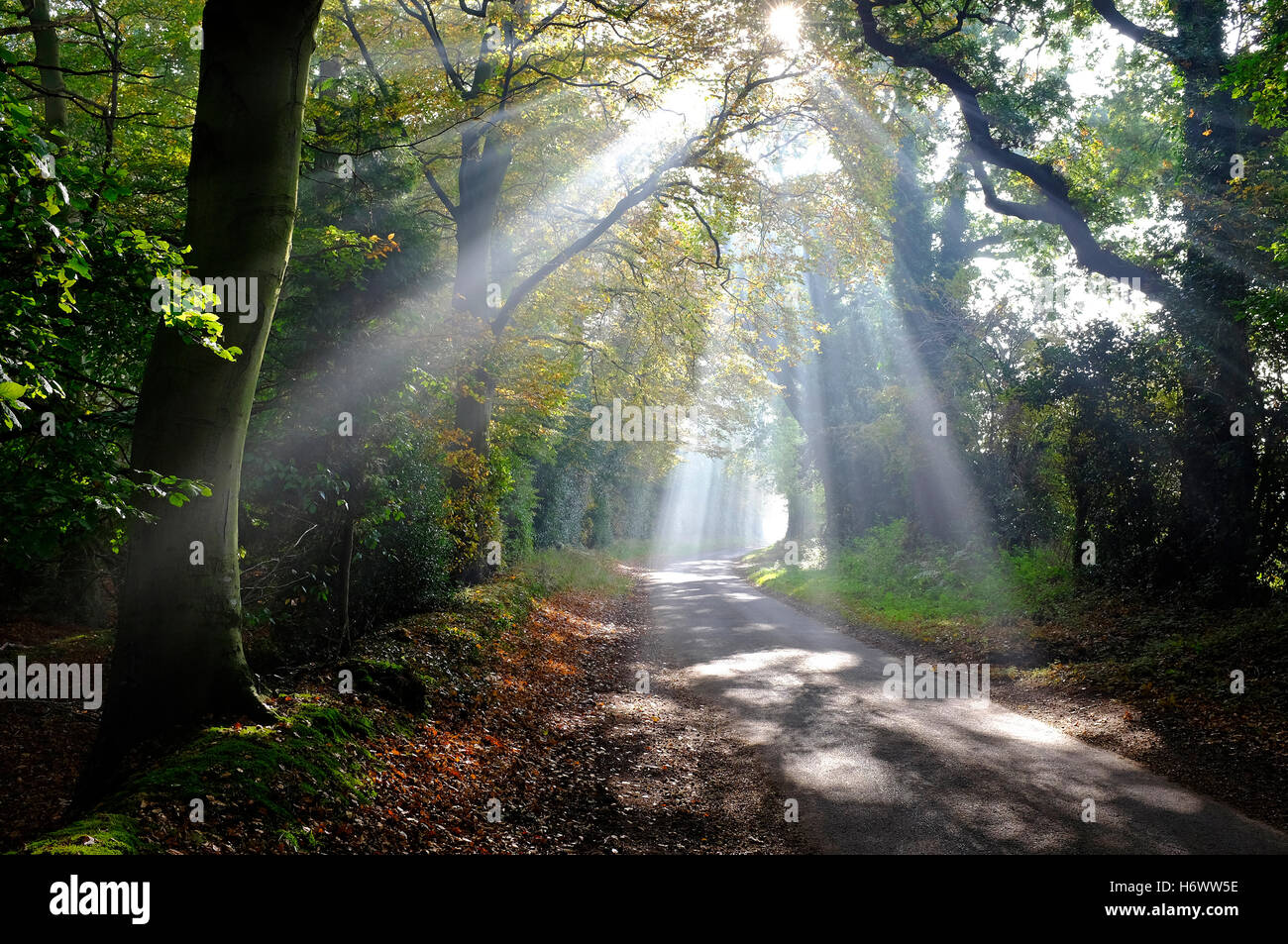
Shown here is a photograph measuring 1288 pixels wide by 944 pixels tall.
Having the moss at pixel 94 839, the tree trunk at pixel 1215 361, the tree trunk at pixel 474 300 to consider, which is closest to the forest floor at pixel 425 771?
the moss at pixel 94 839

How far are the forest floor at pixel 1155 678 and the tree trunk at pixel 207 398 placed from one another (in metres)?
8.59

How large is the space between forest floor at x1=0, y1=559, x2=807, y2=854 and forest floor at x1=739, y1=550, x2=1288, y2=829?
4.13 meters

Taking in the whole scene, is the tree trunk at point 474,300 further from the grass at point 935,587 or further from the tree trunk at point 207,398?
the grass at point 935,587

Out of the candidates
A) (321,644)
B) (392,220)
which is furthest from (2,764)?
(392,220)

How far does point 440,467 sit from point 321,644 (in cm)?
404

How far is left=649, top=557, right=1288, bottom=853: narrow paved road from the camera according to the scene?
5.36m

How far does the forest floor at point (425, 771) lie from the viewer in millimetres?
4605

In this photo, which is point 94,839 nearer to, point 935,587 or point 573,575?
point 935,587

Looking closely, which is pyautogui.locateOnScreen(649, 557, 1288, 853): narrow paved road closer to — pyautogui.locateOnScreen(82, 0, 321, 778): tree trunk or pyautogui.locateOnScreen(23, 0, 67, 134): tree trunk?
pyautogui.locateOnScreen(82, 0, 321, 778): tree trunk

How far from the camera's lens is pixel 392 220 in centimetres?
1152

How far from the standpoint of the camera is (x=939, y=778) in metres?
6.67

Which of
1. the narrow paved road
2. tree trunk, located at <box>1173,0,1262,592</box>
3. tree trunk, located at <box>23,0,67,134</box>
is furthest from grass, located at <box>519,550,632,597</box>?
tree trunk, located at <box>1173,0,1262,592</box>

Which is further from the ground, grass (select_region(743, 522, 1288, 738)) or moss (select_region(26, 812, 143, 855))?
moss (select_region(26, 812, 143, 855))
